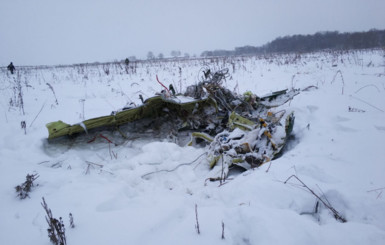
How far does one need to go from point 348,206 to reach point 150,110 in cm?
266

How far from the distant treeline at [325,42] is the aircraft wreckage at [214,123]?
35.5 metres

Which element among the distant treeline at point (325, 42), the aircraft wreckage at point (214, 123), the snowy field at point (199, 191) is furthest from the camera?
the distant treeline at point (325, 42)

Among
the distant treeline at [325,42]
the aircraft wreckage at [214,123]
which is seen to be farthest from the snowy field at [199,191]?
the distant treeline at [325,42]

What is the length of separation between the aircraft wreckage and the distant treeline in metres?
35.5

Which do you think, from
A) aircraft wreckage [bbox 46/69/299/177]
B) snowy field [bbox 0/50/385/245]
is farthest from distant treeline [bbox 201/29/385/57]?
snowy field [bbox 0/50/385/245]

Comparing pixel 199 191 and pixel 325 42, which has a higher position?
pixel 325 42

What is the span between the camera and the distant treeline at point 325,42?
41469mm

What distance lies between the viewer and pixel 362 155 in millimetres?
1784

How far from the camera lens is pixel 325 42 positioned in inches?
2186

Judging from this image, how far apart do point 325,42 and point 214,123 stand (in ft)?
221

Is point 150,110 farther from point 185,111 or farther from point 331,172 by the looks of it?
point 331,172

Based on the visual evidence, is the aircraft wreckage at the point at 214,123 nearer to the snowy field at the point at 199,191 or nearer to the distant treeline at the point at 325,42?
the snowy field at the point at 199,191

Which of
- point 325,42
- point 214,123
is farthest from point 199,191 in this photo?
point 325,42

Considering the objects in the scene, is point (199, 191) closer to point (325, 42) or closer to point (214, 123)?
point (214, 123)
